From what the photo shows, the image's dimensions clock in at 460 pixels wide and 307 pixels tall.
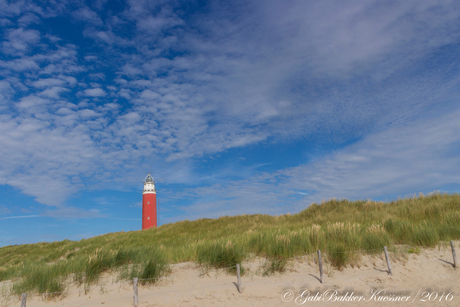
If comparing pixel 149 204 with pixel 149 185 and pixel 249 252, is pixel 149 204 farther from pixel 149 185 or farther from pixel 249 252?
pixel 249 252

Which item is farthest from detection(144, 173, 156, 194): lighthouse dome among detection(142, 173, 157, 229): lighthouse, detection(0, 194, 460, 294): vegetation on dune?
detection(0, 194, 460, 294): vegetation on dune

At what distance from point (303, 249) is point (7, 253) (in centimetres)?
3125

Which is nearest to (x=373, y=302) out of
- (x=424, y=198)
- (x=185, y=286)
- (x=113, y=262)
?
(x=185, y=286)

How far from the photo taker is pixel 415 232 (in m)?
11.0

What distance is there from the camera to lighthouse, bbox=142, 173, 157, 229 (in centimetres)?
3994

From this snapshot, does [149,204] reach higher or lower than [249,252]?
higher

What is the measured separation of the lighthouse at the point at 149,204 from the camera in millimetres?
39938

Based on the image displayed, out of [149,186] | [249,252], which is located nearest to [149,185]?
[149,186]

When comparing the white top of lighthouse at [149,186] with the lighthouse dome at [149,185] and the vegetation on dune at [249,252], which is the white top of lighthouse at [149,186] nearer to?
the lighthouse dome at [149,185]

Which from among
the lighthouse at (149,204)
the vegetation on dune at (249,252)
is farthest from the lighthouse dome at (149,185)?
the vegetation on dune at (249,252)

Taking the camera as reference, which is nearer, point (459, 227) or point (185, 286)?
point (185, 286)

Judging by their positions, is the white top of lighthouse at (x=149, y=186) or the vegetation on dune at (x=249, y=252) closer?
the vegetation on dune at (x=249, y=252)

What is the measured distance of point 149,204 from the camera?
41156 mm

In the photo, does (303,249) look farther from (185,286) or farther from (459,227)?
(459,227)
